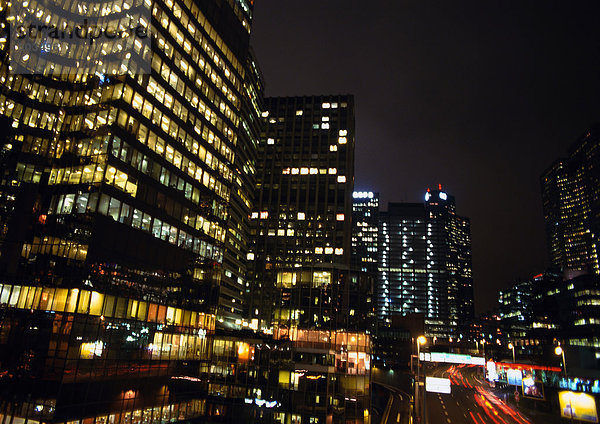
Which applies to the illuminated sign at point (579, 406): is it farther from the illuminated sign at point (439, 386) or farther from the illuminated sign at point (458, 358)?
the illuminated sign at point (458, 358)

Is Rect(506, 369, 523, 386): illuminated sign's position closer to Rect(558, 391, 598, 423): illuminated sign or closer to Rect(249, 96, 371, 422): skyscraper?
Rect(249, 96, 371, 422): skyscraper

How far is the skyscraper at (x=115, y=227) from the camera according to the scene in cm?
4047

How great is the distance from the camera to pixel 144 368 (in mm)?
47094

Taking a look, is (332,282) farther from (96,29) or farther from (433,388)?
(96,29)

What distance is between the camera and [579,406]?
67.7 ft

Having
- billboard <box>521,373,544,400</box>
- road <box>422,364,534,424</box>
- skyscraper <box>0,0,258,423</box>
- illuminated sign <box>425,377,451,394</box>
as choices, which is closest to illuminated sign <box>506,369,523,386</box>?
billboard <box>521,373,544,400</box>

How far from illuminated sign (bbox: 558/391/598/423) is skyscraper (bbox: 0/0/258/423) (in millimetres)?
40291

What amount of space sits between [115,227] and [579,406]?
43798 mm

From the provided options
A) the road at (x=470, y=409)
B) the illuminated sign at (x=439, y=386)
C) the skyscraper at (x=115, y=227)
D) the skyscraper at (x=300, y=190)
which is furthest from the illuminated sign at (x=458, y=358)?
the skyscraper at (x=300, y=190)

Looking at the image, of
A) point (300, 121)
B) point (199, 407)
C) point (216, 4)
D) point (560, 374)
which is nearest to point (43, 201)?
point (199, 407)

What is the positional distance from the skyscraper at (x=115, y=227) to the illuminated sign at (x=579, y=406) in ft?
132

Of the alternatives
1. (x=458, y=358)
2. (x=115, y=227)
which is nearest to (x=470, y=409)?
(x=458, y=358)

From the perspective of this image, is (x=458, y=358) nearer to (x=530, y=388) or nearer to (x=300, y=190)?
(x=530, y=388)

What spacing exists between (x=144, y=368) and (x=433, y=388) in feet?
105
